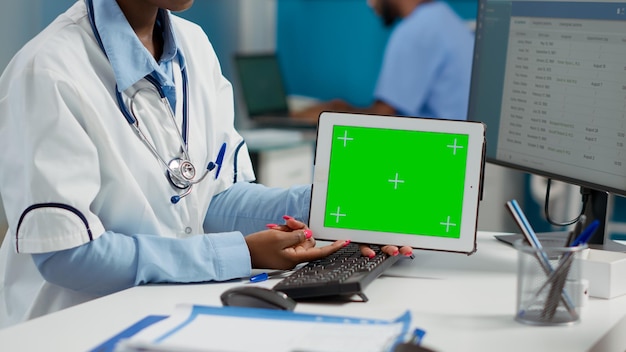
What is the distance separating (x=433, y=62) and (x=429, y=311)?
2679 mm

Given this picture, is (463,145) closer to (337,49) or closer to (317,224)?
(317,224)

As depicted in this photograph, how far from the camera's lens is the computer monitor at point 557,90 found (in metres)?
1.50

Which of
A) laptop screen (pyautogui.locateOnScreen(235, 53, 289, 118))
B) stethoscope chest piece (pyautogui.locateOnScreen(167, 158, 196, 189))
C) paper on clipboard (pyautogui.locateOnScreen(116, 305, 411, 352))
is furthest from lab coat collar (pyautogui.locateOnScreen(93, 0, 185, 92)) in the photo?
laptop screen (pyautogui.locateOnScreen(235, 53, 289, 118))

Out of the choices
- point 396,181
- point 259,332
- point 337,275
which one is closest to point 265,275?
point 337,275

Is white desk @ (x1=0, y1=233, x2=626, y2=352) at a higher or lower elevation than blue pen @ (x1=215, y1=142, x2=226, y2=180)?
lower

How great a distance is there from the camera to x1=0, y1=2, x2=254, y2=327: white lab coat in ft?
4.29

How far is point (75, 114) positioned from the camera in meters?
1.37

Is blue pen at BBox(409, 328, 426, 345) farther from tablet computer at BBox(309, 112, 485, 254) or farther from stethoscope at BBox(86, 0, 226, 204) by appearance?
stethoscope at BBox(86, 0, 226, 204)

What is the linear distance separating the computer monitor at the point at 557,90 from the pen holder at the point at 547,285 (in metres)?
0.33

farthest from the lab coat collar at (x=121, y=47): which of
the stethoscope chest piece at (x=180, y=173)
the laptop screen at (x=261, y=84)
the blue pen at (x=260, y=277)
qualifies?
the laptop screen at (x=261, y=84)

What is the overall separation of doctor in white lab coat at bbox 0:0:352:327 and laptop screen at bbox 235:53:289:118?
2367 mm

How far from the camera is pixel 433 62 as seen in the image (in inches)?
150

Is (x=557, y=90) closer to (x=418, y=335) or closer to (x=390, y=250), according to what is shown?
(x=390, y=250)

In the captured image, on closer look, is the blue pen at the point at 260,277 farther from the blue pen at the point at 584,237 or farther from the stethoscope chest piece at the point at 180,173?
the blue pen at the point at 584,237
